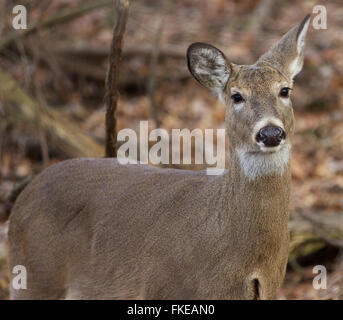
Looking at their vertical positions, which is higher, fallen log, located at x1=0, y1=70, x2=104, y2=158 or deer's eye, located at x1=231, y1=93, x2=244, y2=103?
fallen log, located at x1=0, y1=70, x2=104, y2=158

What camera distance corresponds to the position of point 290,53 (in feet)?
16.1

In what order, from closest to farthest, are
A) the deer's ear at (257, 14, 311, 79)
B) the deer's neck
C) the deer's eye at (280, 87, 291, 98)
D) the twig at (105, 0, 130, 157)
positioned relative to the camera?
the deer's neck < the deer's eye at (280, 87, 291, 98) < the deer's ear at (257, 14, 311, 79) < the twig at (105, 0, 130, 157)

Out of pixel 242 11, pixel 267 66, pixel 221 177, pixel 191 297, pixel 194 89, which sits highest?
pixel 242 11

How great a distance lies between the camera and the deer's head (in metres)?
4.29

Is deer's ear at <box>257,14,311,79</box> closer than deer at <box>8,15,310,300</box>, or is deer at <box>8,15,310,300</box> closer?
deer at <box>8,15,310,300</box>

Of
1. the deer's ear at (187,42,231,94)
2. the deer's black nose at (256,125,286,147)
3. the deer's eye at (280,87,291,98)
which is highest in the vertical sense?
the deer's ear at (187,42,231,94)

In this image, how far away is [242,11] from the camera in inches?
559

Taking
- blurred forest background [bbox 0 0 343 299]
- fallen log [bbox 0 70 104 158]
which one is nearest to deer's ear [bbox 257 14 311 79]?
blurred forest background [bbox 0 0 343 299]

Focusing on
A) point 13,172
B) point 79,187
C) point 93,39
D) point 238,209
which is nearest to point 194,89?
point 93,39

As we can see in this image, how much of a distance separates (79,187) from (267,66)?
1.64 metres

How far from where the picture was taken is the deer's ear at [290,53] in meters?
4.85

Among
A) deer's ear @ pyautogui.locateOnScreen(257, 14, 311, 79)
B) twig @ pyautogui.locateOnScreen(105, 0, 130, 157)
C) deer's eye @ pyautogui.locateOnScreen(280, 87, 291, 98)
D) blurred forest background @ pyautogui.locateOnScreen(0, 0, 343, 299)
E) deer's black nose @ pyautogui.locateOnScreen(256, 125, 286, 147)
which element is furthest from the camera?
blurred forest background @ pyautogui.locateOnScreen(0, 0, 343, 299)

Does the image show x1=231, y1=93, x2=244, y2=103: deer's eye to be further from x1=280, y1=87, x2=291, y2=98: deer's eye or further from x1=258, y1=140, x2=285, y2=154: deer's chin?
x1=258, y1=140, x2=285, y2=154: deer's chin
